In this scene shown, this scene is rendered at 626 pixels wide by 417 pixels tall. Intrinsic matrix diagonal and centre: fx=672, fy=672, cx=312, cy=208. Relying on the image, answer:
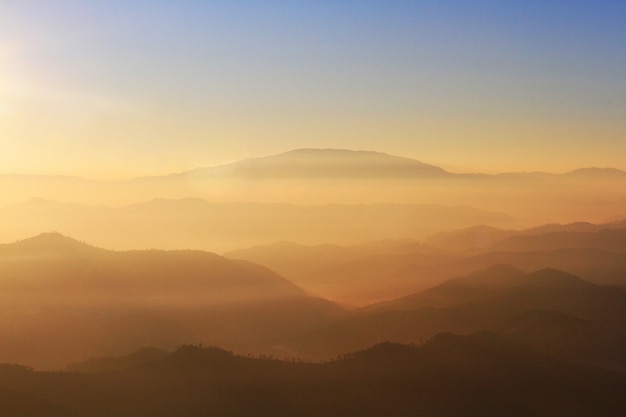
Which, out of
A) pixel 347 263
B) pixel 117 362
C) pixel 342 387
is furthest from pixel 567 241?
pixel 117 362

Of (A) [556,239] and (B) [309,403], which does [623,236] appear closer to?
(A) [556,239]

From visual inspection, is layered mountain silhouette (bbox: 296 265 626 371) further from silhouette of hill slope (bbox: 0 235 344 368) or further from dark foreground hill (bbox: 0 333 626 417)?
dark foreground hill (bbox: 0 333 626 417)

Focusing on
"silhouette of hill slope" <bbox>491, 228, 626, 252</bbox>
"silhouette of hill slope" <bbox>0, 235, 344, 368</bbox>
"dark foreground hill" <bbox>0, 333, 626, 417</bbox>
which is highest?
"silhouette of hill slope" <bbox>491, 228, 626, 252</bbox>

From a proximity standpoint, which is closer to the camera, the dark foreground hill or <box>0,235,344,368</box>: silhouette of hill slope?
the dark foreground hill

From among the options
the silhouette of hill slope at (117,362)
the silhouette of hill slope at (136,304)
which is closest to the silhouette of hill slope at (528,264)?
the silhouette of hill slope at (136,304)

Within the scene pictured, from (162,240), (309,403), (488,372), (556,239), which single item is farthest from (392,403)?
(556,239)

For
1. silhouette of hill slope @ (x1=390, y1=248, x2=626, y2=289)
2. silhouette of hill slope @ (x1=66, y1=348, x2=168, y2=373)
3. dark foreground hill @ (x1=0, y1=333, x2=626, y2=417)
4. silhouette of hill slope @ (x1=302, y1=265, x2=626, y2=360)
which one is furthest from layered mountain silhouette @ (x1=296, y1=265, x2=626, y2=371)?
silhouette of hill slope @ (x1=66, y1=348, x2=168, y2=373)

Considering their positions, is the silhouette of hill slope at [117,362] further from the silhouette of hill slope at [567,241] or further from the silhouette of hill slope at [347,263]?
the silhouette of hill slope at [567,241]
